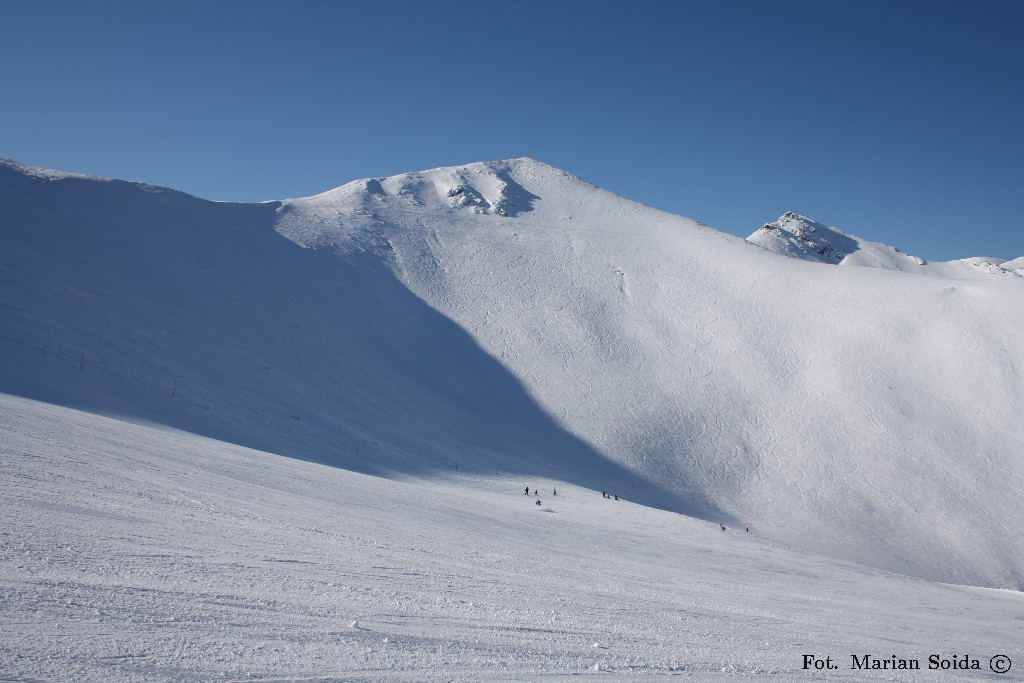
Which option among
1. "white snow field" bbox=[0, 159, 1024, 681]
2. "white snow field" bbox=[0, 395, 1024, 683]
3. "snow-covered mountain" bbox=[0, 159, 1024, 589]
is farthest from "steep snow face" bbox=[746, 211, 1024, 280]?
"white snow field" bbox=[0, 395, 1024, 683]

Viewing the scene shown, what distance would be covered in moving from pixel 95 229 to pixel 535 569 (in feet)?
170

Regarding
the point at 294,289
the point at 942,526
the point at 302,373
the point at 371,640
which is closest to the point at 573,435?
the point at 302,373

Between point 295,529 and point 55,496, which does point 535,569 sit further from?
point 55,496

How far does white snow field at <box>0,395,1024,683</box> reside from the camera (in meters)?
5.79

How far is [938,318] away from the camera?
2183 inches

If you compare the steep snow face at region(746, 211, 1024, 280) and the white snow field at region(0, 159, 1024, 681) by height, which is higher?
the steep snow face at region(746, 211, 1024, 280)
